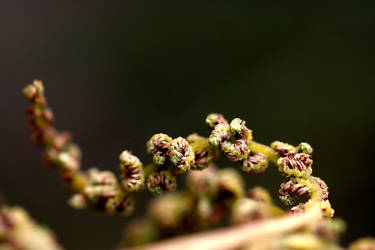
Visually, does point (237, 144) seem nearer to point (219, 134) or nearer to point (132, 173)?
point (219, 134)

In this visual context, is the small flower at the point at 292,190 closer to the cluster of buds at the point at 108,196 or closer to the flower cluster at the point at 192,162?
the flower cluster at the point at 192,162

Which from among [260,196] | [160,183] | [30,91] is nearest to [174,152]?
[160,183]

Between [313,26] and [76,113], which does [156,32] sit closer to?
[76,113]

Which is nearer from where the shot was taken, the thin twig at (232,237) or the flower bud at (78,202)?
the thin twig at (232,237)

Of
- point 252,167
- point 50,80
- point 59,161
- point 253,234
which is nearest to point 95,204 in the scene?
point 59,161

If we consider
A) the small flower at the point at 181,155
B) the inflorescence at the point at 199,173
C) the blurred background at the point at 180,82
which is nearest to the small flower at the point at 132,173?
the inflorescence at the point at 199,173

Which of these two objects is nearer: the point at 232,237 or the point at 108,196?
the point at 232,237
